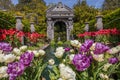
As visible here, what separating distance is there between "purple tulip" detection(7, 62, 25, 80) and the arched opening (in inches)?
1443

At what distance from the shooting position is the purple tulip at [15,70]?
2.20 m

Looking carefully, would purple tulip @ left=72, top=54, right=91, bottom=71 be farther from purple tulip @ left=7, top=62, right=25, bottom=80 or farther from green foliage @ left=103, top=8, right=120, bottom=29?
green foliage @ left=103, top=8, right=120, bottom=29

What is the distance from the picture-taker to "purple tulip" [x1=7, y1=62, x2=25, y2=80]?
220cm

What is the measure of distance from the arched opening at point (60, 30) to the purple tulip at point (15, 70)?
36.7 meters

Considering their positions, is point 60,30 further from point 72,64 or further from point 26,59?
point 26,59

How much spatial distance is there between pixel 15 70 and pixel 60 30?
38.8 m

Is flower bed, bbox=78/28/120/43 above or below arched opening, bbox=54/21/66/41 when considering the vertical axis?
above

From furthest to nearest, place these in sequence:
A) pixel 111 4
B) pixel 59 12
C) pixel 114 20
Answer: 1. pixel 111 4
2. pixel 59 12
3. pixel 114 20

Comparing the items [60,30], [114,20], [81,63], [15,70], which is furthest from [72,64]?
[60,30]

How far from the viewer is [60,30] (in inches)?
1615

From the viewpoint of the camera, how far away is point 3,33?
11289mm

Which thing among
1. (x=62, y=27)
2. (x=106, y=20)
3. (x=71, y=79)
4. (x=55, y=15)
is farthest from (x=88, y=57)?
(x=62, y=27)

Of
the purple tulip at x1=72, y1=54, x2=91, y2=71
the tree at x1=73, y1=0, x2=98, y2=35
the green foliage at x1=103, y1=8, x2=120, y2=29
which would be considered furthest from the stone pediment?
the purple tulip at x1=72, y1=54, x2=91, y2=71

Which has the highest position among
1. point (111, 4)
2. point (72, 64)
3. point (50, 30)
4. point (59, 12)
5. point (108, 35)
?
point (111, 4)
